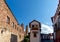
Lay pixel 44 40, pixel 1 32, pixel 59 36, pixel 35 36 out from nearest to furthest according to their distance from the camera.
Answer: pixel 1 32
pixel 59 36
pixel 35 36
pixel 44 40

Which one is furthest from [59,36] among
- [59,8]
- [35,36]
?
[35,36]

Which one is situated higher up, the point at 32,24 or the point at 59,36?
the point at 32,24

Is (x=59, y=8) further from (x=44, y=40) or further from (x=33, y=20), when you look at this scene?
(x=44, y=40)

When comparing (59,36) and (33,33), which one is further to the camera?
(33,33)

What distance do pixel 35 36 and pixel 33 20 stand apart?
360 centimetres

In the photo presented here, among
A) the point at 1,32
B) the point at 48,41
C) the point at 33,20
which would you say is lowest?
the point at 48,41

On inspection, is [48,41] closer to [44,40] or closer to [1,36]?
[44,40]

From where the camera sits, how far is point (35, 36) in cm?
3294

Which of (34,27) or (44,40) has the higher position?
(34,27)

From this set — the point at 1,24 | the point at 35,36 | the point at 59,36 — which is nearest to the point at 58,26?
the point at 59,36

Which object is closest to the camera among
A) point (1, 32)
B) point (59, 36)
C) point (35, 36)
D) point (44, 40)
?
point (1, 32)

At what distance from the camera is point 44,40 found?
35469 millimetres

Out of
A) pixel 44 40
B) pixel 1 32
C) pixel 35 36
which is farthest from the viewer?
pixel 44 40

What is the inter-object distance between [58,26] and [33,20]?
8.29 meters
